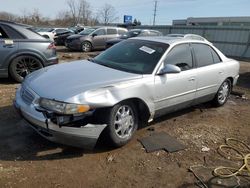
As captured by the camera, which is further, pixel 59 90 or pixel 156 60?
pixel 156 60

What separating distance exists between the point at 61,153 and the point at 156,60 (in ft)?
6.83

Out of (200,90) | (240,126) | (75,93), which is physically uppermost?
→ (75,93)

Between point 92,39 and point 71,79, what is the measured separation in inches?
572

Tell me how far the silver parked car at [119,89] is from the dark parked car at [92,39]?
12675mm

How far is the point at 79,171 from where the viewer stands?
3467 mm

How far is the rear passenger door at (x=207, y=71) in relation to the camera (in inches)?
210

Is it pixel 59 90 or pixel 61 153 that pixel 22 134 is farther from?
pixel 59 90

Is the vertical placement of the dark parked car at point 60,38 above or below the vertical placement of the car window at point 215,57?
below

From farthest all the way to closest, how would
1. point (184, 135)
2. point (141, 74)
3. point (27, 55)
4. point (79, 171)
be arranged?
point (27, 55) < point (184, 135) < point (141, 74) < point (79, 171)

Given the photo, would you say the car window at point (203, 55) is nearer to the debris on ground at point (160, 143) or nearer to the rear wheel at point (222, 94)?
the rear wheel at point (222, 94)

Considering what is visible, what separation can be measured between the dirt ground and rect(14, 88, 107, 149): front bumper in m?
0.29

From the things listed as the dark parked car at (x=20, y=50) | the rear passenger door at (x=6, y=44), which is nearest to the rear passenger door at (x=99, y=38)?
the dark parked car at (x=20, y=50)

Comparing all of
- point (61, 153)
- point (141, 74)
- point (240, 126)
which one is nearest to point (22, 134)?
point (61, 153)

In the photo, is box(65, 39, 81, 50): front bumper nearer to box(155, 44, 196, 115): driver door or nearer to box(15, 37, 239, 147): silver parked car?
box(15, 37, 239, 147): silver parked car
